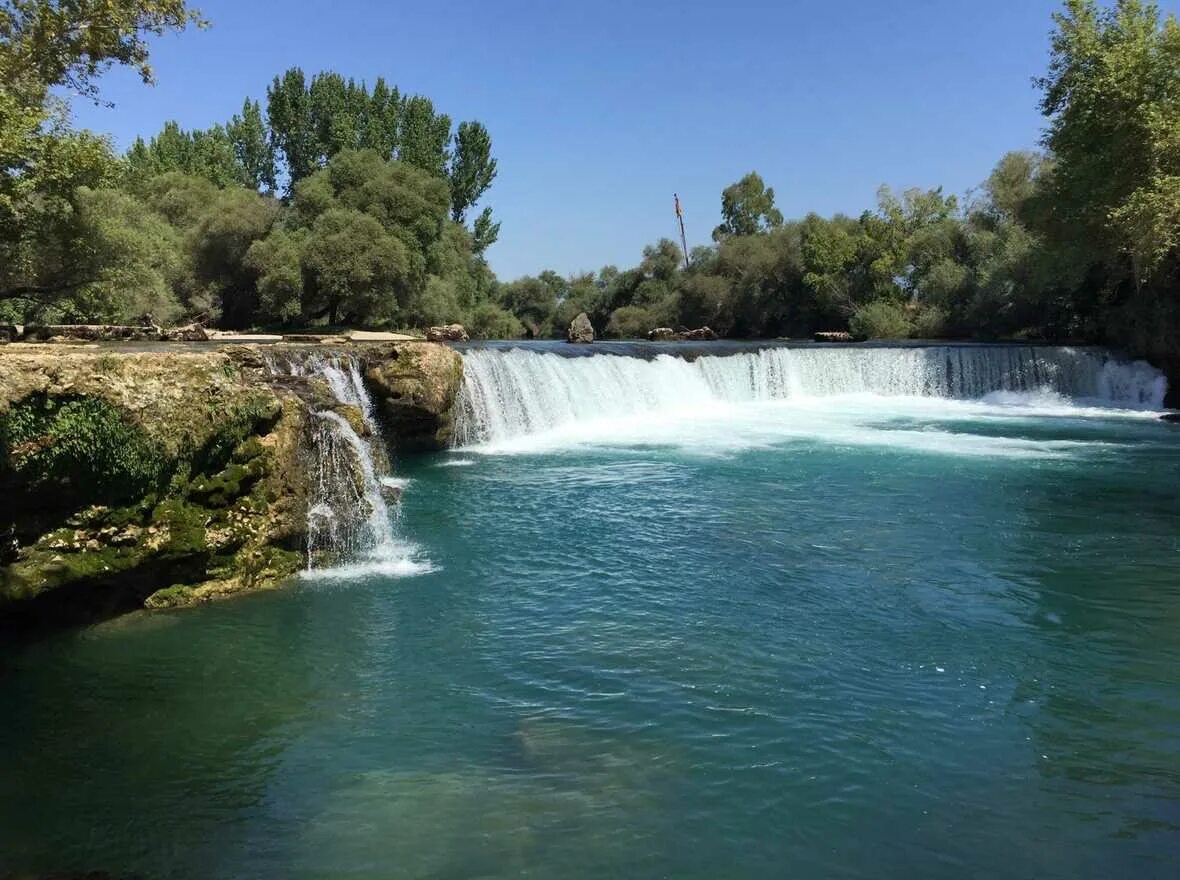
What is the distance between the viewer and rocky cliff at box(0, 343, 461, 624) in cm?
663

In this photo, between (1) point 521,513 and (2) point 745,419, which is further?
(2) point 745,419

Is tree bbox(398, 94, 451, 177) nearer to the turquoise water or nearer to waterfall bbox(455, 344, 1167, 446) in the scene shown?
waterfall bbox(455, 344, 1167, 446)

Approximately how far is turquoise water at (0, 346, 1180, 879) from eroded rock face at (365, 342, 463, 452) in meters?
5.11

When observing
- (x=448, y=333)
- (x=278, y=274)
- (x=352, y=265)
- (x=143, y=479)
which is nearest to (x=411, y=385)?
(x=143, y=479)

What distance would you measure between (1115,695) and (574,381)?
16022 millimetres

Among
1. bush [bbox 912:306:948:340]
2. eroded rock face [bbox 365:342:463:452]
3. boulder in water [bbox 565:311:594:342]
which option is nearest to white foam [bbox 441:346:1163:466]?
eroded rock face [bbox 365:342:463:452]

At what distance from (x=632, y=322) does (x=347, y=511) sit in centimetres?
5313

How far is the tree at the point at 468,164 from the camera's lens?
A: 56.0 metres

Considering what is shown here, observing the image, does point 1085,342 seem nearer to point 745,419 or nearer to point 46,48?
point 745,419

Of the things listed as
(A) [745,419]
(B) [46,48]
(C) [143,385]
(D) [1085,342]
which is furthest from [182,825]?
(D) [1085,342]

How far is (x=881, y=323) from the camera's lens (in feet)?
145

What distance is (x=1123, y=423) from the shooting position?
21.8 m

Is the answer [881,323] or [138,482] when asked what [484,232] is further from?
[138,482]

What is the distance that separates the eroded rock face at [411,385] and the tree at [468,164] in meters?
42.6
